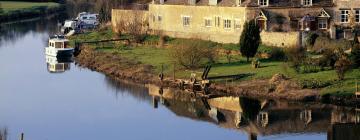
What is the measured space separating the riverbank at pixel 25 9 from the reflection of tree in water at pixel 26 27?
173cm

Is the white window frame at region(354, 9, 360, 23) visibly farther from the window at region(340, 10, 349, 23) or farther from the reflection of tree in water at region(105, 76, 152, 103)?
the reflection of tree in water at region(105, 76, 152, 103)

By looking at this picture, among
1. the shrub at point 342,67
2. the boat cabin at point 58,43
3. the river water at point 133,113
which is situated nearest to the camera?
the river water at point 133,113

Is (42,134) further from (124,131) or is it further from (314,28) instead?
(314,28)

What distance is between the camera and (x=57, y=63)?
54.0 metres

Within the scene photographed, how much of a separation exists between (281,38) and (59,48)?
1608cm

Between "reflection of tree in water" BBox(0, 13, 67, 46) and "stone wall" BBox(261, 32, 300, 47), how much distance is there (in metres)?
24.0

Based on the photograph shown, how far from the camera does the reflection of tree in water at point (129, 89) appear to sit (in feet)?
134

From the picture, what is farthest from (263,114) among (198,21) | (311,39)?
(198,21)

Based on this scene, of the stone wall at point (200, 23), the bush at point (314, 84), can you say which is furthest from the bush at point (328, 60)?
the stone wall at point (200, 23)

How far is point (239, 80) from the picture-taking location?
40.6 meters

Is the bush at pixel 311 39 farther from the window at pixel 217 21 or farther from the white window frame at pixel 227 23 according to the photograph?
the window at pixel 217 21

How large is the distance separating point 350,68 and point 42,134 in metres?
13.9

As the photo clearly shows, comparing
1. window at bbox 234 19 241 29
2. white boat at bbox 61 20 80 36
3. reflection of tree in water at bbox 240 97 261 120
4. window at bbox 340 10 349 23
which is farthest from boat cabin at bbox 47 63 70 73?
white boat at bbox 61 20 80 36

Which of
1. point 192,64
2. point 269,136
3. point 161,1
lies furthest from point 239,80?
point 161,1
